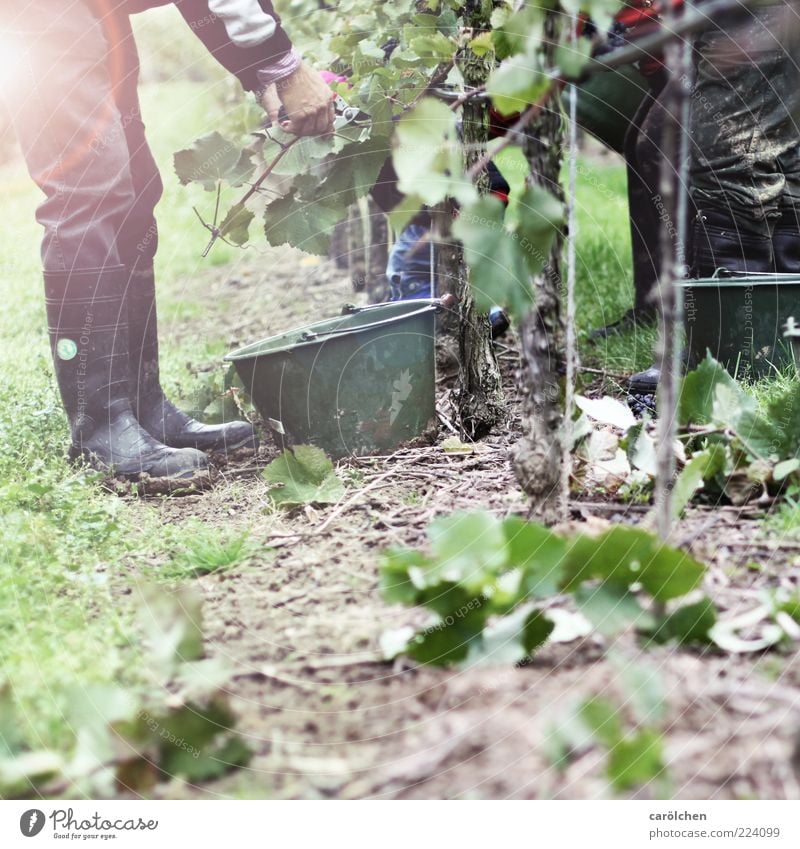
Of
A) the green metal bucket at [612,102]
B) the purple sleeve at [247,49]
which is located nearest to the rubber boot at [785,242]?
the green metal bucket at [612,102]

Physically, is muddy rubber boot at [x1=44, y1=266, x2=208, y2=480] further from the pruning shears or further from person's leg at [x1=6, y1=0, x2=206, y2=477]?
the pruning shears

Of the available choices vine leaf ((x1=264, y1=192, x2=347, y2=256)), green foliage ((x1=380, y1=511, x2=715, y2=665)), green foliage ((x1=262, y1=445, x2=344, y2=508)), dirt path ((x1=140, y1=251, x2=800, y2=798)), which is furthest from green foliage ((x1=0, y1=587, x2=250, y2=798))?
vine leaf ((x1=264, y1=192, x2=347, y2=256))

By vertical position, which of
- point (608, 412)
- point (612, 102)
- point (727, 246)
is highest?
point (612, 102)

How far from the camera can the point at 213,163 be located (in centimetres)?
181

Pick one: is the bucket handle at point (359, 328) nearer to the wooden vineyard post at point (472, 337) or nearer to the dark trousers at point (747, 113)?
the wooden vineyard post at point (472, 337)

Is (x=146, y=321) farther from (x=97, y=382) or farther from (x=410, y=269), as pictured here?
(x=410, y=269)

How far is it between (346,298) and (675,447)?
165cm

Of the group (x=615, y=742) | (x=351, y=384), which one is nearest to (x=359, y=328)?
(x=351, y=384)

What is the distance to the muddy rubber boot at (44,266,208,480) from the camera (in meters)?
1.71

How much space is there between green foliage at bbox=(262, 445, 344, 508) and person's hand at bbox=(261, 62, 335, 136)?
0.64 metres

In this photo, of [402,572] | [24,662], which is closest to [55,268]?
[24,662]

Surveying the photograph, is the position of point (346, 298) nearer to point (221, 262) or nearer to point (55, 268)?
point (221, 262)

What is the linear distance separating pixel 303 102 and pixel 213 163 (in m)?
0.25

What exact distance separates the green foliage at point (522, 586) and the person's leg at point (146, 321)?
0.87 meters
